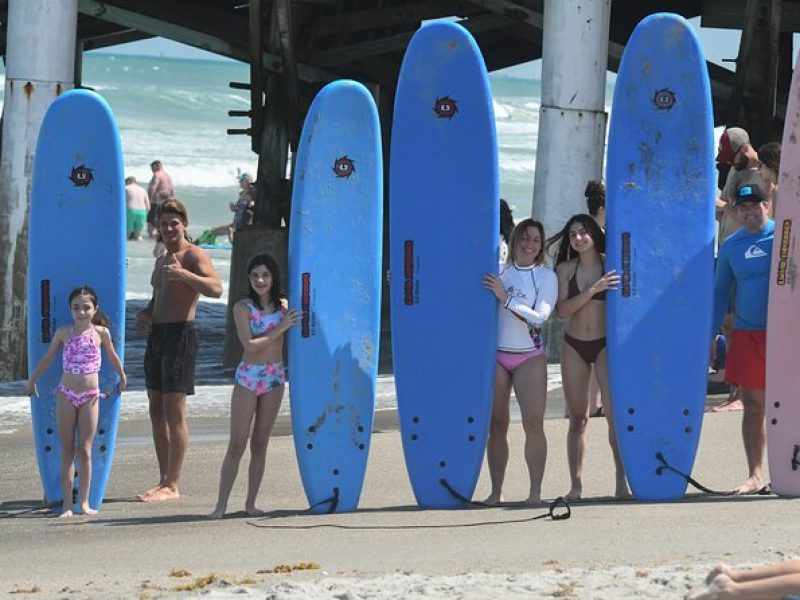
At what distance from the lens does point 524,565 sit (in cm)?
503

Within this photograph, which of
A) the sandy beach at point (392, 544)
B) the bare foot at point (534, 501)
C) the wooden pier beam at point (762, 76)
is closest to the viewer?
the sandy beach at point (392, 544)

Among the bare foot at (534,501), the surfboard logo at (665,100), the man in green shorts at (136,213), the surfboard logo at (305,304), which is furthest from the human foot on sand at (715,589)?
the man in green shorts at (136,213)

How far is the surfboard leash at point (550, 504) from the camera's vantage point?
576 cm

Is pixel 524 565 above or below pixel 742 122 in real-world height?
below

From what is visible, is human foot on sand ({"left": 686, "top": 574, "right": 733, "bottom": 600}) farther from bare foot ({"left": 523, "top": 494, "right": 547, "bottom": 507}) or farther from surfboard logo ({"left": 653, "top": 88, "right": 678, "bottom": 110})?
surfboard logo ({"left": 653, "top": 88, "right": 678, "bottom": 110})

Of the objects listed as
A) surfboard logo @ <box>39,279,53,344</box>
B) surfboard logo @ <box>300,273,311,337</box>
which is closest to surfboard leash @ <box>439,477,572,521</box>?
surfboard logo @ <box>300,273,311,337</box>

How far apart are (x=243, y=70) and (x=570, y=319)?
69060 mm

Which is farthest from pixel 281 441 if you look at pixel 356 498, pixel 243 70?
pixel 243 70

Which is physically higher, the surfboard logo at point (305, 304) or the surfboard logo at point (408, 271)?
the surfboard logo at point (408, 271)

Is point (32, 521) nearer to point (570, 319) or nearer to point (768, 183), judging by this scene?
point (570, 319)

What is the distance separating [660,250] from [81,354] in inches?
91.5

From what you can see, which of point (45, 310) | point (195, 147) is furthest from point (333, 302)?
point (195, 147)

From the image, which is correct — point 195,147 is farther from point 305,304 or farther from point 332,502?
point 332,502

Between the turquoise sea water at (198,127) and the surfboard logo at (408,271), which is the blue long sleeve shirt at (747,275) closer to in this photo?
the surfboard logo at (408,271)
